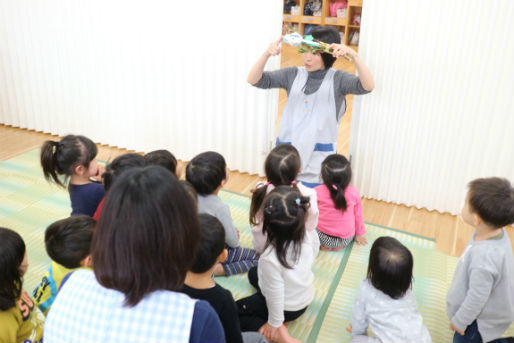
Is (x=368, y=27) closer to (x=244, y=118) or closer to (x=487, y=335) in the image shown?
(x=244, y=118)

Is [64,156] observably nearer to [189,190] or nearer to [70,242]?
[70,242]

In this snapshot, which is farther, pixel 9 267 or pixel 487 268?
pixel 487 268

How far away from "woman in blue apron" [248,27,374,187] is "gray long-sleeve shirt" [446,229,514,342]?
105cm

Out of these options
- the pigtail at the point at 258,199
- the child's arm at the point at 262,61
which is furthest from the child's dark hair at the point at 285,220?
the child's arm at the point at 262,61

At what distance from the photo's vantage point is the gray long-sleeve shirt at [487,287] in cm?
153

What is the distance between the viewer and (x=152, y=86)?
329 cm

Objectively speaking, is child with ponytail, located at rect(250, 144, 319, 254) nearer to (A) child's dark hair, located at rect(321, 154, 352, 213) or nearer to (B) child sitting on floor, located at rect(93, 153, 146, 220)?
(A) child's dark hair, located at rect(321, 154, 352, 213)

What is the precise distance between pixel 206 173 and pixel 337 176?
0.69m

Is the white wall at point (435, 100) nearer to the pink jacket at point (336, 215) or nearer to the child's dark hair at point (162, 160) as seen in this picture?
the pink jacket at point (336, 215)

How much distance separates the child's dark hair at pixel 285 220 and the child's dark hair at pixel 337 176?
591 millimetres

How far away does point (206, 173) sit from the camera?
1933mm

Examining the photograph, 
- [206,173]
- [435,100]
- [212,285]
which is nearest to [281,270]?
[212,285]

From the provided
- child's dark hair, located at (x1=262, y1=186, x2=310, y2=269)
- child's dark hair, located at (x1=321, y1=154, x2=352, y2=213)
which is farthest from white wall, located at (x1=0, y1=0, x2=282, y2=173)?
child's dark hair, located at (x1=262, y1=186, x2=310, y2=269)

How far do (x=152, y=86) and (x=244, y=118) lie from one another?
30.0 inches
